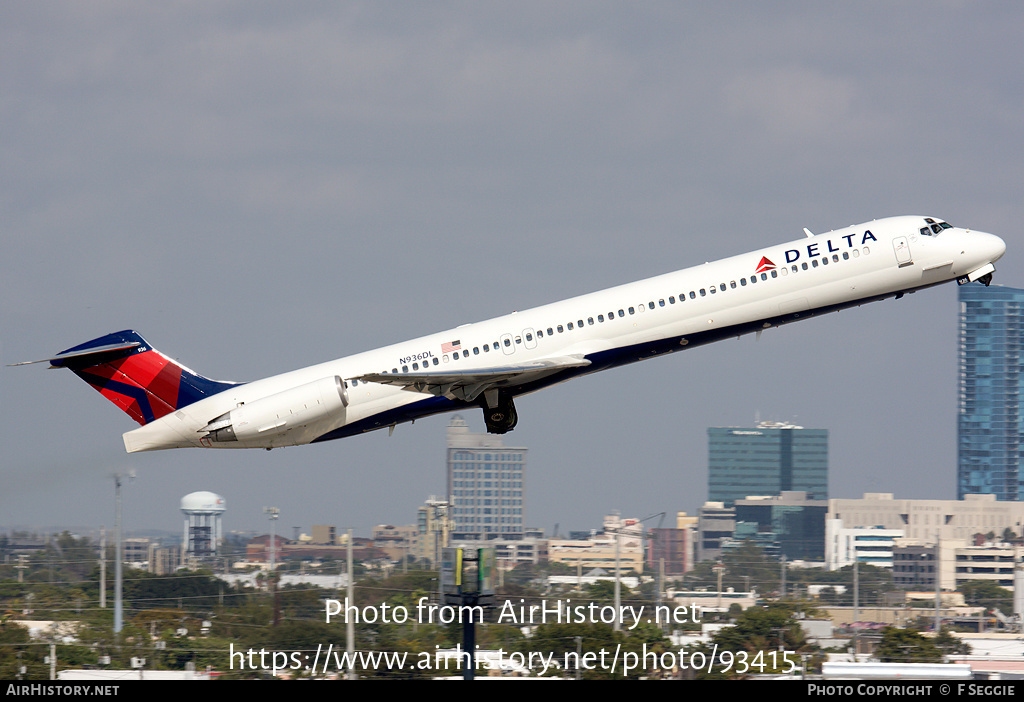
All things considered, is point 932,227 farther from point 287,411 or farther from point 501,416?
point 287,411

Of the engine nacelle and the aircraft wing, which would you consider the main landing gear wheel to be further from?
the engine nacelle

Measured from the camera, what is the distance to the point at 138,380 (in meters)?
32.7

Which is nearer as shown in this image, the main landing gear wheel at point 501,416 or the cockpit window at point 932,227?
the cockpit window at point 932,227

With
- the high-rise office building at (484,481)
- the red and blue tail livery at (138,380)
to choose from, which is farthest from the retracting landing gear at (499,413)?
the high-rise office building at (484,481)

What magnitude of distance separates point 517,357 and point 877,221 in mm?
10338

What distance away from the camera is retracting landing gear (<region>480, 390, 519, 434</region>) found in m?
31.3

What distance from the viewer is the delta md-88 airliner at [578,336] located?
29.5 metres

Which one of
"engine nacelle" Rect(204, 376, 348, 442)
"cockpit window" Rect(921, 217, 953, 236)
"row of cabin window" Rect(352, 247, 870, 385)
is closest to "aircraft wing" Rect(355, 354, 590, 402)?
"row of cabin window" Rect(352, 247, 870, 385)

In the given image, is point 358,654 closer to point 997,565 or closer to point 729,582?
point 729,582

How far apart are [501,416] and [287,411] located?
587 cm

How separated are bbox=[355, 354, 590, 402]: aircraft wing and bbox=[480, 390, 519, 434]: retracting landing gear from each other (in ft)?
1.84

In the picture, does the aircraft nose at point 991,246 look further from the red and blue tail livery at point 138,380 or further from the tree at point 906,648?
the red and blue tail livery at point 138,380

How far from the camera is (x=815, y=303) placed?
29875 mm
